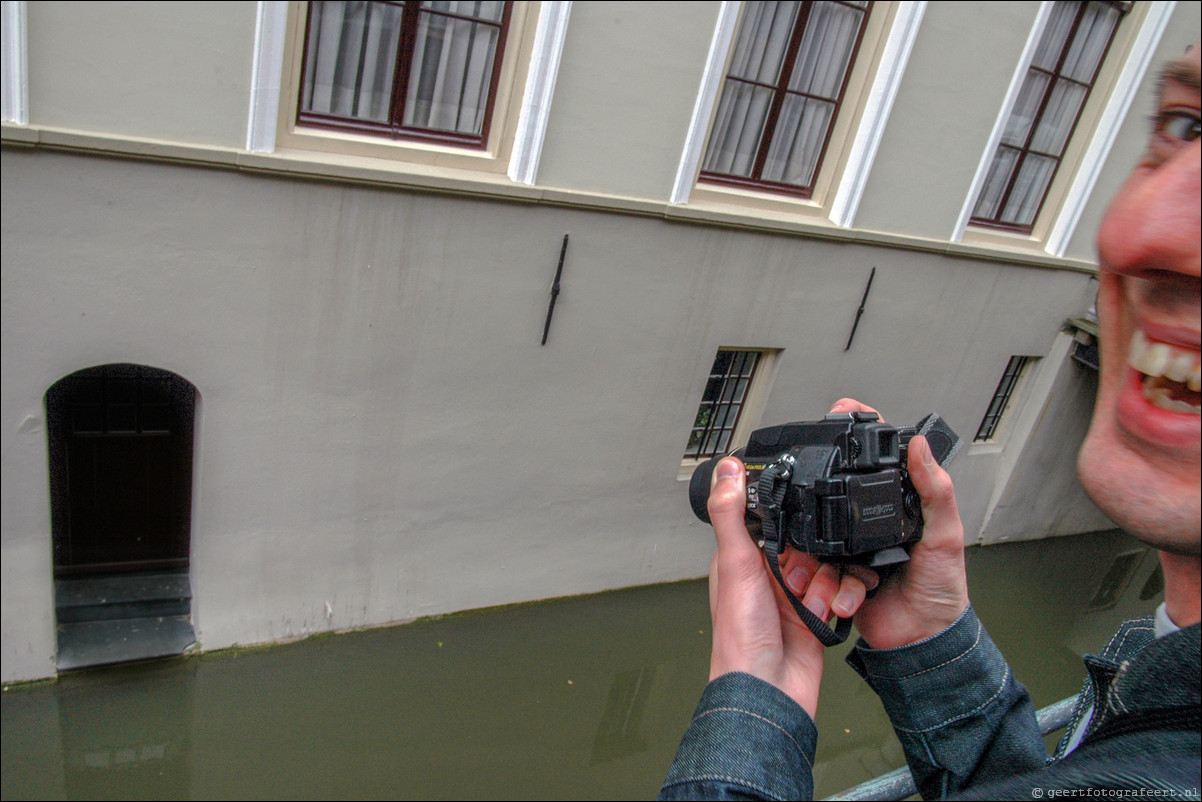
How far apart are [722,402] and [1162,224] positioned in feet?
19.4

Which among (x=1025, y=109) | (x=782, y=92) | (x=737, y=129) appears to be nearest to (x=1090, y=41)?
(x=1025, y=109)

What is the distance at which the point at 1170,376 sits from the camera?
994 millimetres

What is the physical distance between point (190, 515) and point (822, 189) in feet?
17.8

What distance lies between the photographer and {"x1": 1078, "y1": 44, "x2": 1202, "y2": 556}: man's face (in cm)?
94

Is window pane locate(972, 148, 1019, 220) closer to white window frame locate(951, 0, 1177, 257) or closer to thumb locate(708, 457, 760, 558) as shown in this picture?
white window frame locate(951, 0, 1177, 257)

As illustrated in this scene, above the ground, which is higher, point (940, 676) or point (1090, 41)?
point (1090, 41)

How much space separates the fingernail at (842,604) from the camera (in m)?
1.58

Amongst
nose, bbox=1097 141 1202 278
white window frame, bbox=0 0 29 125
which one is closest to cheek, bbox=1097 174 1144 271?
nose, bbox=1097 141 1202 278

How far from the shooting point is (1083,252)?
8.38 meters

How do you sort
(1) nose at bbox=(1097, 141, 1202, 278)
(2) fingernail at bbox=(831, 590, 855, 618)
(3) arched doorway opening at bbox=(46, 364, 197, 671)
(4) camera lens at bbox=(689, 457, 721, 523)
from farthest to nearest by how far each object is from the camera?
(3) arched doorway opening at bbox=(46, 364, 197, 671), (4) camera lens at bbox=(689, 457, 721, 523), (2) fingernail at bbox=(831, 590, 855, 618), (1) nose at bbox=(1097, 141, 1202, 278)

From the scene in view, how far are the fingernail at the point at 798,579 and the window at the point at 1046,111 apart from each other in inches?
267

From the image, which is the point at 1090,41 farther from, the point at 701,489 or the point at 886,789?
the point at 886,789

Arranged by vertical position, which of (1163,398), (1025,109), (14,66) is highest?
(1025,109)

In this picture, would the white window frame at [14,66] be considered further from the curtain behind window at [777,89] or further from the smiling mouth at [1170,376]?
the smiling mouth at [1170,376]
